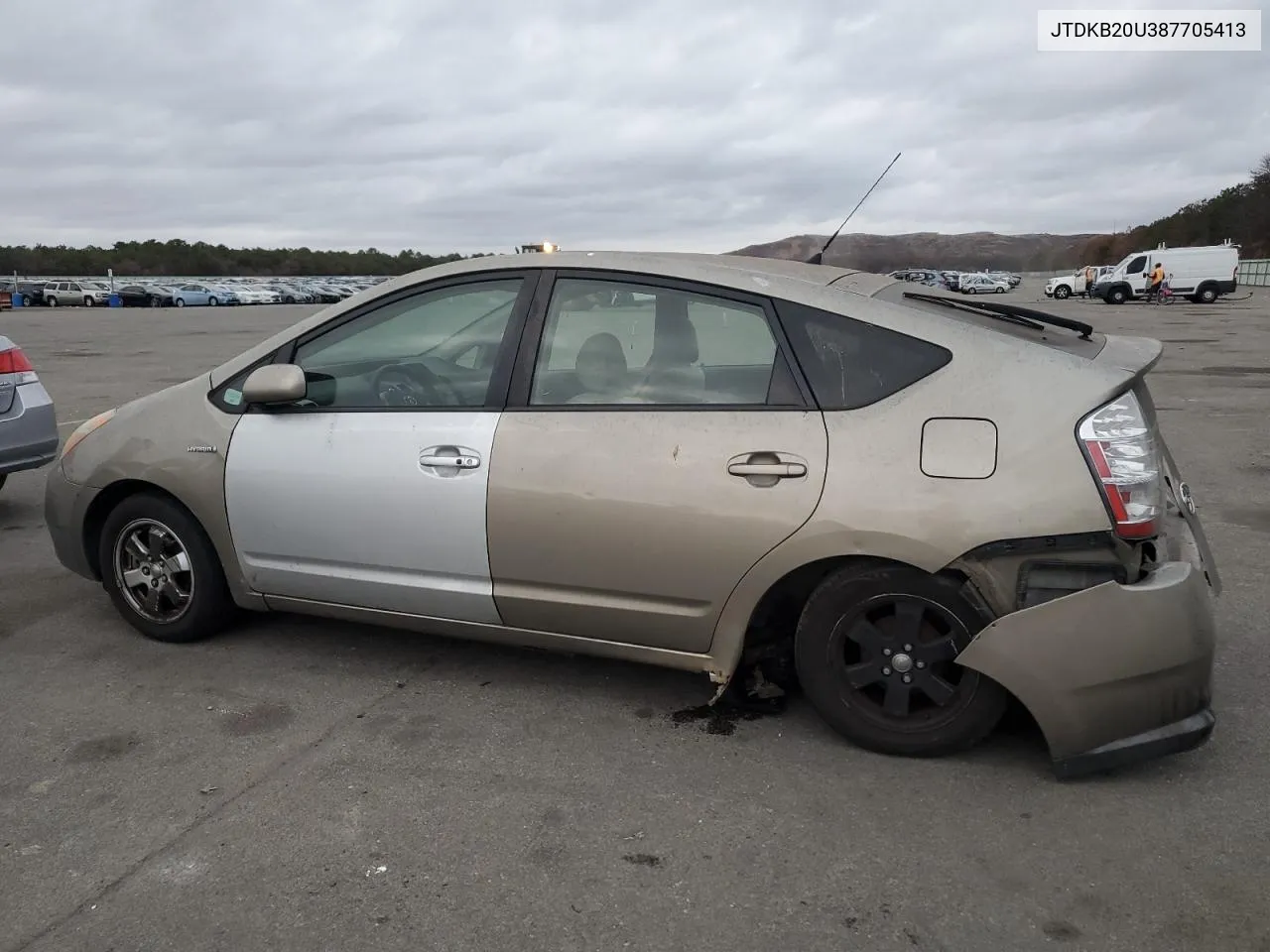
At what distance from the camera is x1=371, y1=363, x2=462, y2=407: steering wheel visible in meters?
3.96

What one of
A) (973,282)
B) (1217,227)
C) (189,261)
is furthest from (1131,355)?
(189,261)

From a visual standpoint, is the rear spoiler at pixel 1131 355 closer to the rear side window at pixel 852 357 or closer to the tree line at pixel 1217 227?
the rear side window at pixel 852 357

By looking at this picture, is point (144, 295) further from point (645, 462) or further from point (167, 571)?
point (645, 462)

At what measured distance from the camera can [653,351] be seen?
3725mm

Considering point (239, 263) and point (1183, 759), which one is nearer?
point (1183, 759)

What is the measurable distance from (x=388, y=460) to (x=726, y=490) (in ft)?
4.20

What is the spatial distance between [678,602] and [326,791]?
4.05 feet

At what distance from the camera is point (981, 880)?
276 centimetres

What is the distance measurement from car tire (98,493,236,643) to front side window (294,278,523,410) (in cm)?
80

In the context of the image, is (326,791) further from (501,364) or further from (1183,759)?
(1183,759)

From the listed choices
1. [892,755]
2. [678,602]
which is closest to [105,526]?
[678,602]

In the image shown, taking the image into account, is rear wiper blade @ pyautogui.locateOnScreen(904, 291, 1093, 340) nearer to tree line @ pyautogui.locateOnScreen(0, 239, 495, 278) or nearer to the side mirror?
the side mirror

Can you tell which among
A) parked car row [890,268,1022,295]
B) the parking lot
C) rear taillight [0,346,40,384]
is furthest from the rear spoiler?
parked car row [890,268,1022,295]

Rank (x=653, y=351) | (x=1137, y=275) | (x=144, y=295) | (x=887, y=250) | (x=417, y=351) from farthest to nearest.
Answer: (x=144, y=295) < (x=1137, y=275) < (x=887, y=250) < (x=417, y=351) < (x=653, y=351)
